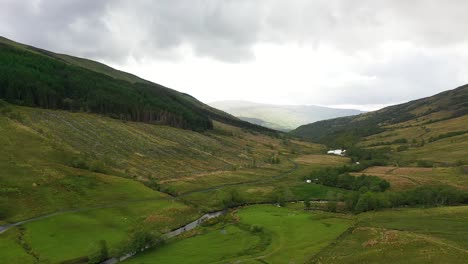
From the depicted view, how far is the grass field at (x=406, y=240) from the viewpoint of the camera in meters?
75.0

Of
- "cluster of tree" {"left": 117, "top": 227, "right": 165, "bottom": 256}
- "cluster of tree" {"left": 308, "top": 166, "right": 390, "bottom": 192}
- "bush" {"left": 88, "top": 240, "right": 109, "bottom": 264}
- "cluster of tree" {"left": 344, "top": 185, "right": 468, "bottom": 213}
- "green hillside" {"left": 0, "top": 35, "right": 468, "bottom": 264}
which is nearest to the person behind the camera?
"bush" {"left": 88, "top": 240, "right": 109, "bottom": 264}

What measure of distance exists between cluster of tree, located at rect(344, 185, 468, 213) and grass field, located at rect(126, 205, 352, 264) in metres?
17.9

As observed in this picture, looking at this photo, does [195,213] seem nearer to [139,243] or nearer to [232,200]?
[232,200]

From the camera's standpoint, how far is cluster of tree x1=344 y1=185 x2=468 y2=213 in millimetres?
133500

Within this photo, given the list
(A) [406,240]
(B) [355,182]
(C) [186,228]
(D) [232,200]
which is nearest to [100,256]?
(C) [186,228]

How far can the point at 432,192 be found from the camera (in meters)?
142

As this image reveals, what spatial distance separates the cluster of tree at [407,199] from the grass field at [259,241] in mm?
17875

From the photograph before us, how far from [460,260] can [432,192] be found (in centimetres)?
8123

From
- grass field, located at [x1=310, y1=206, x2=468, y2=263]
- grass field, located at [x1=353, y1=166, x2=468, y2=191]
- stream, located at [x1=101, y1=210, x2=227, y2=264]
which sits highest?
grass field, located at [x1=353, y1=166, x2=468, y2=191]

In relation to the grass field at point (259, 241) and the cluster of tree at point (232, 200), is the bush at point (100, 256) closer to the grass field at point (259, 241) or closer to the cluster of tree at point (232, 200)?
the grass field at point (259, 241)

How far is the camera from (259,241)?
100 meters

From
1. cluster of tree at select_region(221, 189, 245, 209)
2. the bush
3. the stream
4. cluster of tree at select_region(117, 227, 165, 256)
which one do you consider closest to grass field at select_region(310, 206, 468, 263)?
cluster of tree at select_region(117, 227, 165, 256)

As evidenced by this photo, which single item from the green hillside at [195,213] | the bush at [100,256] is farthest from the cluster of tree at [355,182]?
the bush at [100,256]

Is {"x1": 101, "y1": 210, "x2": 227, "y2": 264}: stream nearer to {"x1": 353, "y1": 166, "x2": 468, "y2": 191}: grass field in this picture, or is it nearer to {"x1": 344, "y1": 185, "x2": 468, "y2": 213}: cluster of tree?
{"x1": 344, "y1": 185, "x2": 468, "y2": 213}: cluster of tree
